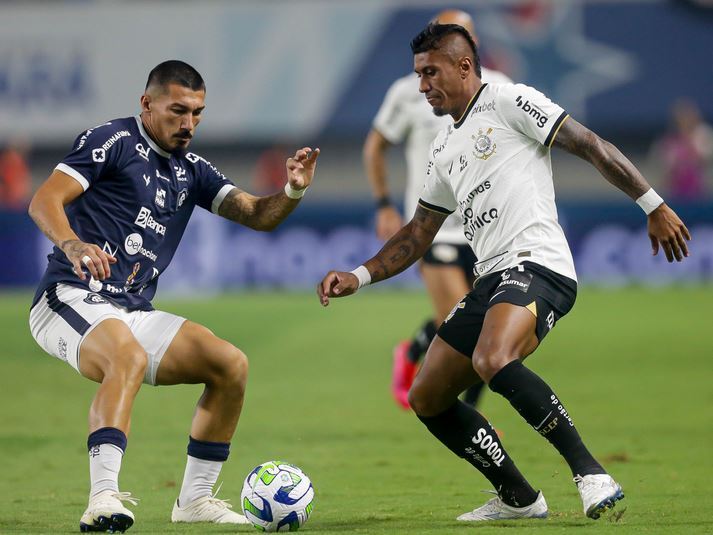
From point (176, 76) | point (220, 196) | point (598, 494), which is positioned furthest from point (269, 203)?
point (598, 494)

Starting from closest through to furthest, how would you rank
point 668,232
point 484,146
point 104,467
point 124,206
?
point 104,467 → point 668,232 → point 484,146 → point 124,206

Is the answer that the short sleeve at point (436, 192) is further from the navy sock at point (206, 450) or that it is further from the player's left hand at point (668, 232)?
the navy sock at point (206, 450)

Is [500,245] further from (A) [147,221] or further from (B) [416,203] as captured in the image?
(B) [416,203]

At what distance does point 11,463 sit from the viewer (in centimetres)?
891

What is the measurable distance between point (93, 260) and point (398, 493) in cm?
258

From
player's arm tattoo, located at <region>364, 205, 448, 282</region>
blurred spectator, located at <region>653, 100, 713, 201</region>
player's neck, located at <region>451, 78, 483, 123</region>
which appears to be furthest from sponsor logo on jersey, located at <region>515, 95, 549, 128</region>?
blurred spectator, located at <region>653, 100, 713, 201</region>

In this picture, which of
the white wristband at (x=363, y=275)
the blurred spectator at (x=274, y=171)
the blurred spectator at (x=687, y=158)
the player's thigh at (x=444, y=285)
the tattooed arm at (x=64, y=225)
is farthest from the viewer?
the blurred spectator at (x=274, y=171)

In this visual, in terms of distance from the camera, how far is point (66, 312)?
21.3 feet

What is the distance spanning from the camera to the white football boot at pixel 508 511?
6547mm

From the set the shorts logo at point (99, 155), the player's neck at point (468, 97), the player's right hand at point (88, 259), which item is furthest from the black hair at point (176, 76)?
the player's neck at point (468, 97)

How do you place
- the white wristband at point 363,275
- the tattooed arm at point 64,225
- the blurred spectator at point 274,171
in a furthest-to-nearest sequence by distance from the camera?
the blurred spectator at point 274,171 → the white wristband at point 363,275 → the tattooed arm at point 64,225

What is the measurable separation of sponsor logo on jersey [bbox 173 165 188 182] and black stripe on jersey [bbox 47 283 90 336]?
2.96 feet

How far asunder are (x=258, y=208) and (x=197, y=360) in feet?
3.46

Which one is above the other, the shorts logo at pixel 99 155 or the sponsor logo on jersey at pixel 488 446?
the shorts logo at pixel 99 155
